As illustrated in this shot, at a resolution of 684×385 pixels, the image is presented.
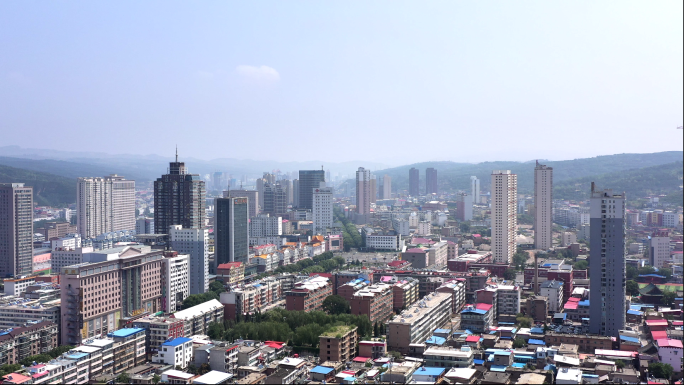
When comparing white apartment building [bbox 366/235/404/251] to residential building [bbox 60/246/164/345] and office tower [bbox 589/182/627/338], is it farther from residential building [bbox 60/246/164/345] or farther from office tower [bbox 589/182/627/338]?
office tower [bbox 589/182/627/338]

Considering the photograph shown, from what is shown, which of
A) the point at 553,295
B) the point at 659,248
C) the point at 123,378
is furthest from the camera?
the point at 659,248

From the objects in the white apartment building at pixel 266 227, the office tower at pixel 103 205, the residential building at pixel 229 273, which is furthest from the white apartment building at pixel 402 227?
the residential building at pixel 229 273

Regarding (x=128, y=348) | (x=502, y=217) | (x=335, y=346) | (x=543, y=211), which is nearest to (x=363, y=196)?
(x=543, y=211)

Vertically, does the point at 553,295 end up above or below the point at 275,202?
below

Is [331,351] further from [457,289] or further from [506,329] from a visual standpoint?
[457,289]

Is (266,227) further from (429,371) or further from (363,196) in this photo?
(429,371)
